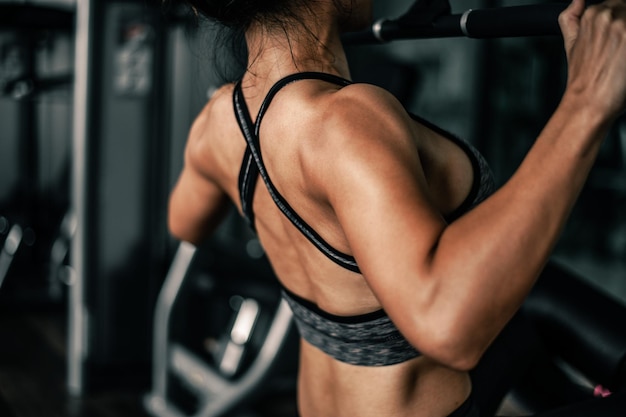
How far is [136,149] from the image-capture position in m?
3.10

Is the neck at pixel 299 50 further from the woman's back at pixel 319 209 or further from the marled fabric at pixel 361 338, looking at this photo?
the marled fabric at pixel 361 338

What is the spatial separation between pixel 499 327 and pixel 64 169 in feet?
16.3

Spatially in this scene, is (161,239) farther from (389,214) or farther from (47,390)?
(389,214)

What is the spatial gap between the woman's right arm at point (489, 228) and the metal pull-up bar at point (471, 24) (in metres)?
0.08

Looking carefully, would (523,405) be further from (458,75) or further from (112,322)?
(458,75)

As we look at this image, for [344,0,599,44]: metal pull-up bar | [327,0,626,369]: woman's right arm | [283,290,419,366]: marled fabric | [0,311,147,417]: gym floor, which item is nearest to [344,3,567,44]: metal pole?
[344,0,599,44]: metal pull-up bar

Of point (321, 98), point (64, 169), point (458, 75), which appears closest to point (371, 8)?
point (321, 98)

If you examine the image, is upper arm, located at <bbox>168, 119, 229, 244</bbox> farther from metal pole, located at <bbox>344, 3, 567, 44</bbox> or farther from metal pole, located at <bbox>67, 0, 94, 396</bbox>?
Answer: metal pole, located at <bbox>67, 0, 94, 396</bbox>

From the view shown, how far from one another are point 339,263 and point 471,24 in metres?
0.36

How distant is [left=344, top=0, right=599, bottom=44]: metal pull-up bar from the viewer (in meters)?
0.82

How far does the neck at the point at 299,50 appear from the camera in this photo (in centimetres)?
94

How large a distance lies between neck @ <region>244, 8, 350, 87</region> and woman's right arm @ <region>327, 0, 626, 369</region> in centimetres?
28

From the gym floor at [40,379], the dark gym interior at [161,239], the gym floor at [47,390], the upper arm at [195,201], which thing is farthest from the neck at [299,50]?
the gym floor at [40,379]

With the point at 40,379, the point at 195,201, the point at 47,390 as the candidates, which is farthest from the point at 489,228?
the point at 40,379
